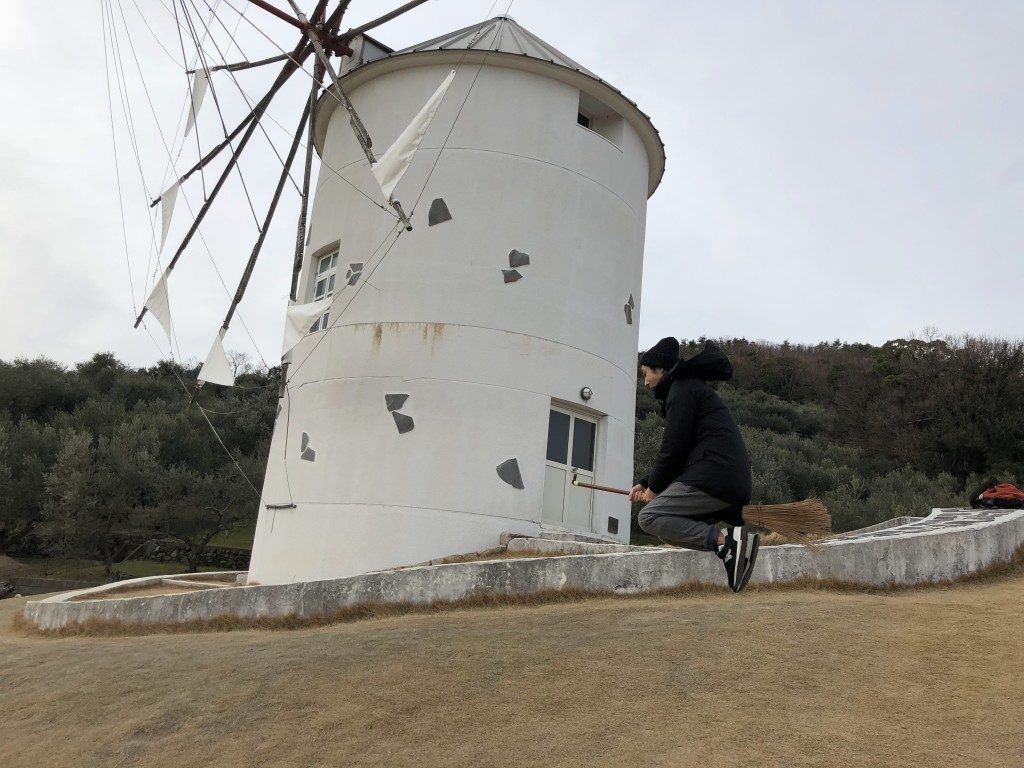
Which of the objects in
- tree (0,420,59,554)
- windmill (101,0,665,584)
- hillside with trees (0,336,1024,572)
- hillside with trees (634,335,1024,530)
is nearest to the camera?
windmill (101,0,665,584)

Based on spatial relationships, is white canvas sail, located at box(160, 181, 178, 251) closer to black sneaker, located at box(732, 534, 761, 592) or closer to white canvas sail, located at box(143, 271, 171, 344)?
white canvas sail, located at box(143, 271, 171, 344)

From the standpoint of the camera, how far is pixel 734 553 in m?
5.54

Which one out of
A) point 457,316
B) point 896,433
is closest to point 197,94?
point 457,316

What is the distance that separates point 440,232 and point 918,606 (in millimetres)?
8817

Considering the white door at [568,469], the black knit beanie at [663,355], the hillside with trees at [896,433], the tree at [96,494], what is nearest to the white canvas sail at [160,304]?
the white door at [568,469]

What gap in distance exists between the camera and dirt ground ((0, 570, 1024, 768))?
525 cm

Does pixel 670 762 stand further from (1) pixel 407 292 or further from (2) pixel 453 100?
(2) pixel 453 100

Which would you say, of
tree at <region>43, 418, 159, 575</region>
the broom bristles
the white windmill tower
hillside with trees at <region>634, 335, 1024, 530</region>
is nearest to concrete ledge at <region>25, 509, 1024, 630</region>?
the white windmill tower

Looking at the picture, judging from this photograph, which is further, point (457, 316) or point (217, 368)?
point (217, 368)

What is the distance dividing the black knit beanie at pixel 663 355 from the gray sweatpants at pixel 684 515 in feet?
2.71

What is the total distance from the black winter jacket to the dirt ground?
1.51m

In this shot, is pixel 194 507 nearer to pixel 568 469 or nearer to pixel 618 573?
pixel 568 469

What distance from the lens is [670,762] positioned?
4945 mm

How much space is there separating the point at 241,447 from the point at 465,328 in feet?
84.3
